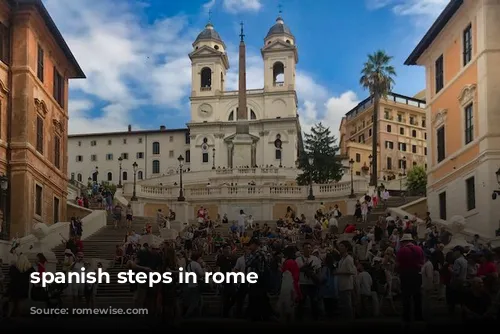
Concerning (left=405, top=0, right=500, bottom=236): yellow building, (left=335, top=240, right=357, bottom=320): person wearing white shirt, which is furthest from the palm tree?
(left=335, top=240, right=357, bottom=320): person wearing white shirt

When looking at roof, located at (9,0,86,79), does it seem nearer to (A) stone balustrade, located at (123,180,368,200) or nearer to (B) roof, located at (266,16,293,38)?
(A) stone balustrade, located at (123,180,368,200)

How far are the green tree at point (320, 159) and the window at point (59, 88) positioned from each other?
121 ft

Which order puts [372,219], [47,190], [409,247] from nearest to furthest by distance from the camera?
1. [409,247]
2. [47,190]
3. [372,219]

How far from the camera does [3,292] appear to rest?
60.7 ft

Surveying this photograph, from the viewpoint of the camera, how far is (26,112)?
33.7 metres

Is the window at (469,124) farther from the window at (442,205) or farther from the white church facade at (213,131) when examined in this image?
the white church facade at (213,131)

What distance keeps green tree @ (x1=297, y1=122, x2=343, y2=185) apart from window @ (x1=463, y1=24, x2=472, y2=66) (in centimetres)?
4151

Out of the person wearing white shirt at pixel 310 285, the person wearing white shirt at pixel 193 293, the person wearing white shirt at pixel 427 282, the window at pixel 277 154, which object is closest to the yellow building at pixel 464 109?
the person wearing white shirt at pixel 427 282

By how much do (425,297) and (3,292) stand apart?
30.8ft

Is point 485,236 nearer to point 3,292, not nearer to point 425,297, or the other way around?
point 425,297

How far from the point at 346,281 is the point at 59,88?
27.6 metres

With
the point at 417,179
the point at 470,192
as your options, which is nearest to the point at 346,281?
the point at 470,192

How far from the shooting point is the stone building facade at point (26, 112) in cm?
3303

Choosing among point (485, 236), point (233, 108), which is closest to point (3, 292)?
point (485, 236)
